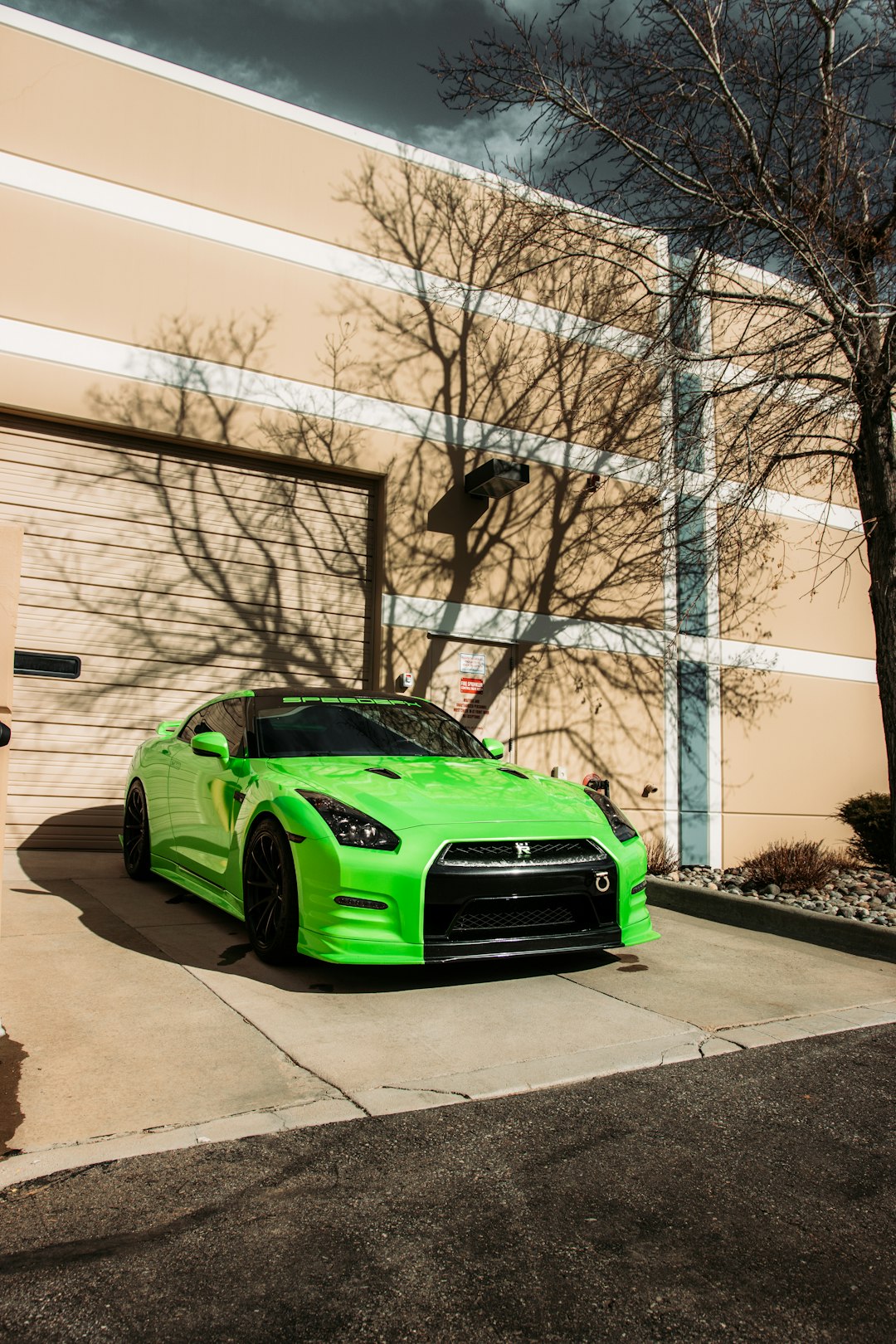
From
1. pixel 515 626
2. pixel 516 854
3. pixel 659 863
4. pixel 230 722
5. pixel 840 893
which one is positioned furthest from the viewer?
pixel 515 626

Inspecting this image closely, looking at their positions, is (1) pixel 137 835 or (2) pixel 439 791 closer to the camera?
(2) pixel 439 791

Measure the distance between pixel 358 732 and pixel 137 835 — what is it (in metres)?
2.29

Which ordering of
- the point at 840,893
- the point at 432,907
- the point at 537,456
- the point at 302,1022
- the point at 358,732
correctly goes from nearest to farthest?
the point at 302,1022 < the point at 432,907 < the point at 358,732 < the point at 840,893 < the point at 537,456

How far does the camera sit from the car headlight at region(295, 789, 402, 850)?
14.6ft

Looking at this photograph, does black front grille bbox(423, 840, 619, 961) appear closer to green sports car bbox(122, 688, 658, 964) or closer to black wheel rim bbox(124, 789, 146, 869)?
green sports car bbox(122, 688, 658, 964)

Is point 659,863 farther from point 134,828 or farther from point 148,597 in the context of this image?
point 148,597

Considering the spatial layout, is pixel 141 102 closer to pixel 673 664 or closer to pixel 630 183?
pixel 630 183

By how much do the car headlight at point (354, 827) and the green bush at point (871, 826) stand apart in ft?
29.1

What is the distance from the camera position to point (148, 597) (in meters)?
9.30

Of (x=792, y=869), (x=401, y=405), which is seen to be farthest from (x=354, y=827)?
(x=401, y=405)

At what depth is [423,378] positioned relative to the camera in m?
10.9

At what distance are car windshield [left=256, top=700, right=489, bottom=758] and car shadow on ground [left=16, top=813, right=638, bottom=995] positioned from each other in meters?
1.09

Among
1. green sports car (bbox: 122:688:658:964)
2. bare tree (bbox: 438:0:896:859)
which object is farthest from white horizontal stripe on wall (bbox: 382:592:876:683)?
green sports car (bbox: 122:688:658:964)

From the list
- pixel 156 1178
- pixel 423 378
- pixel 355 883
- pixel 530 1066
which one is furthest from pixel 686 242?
pixel 156 1178
